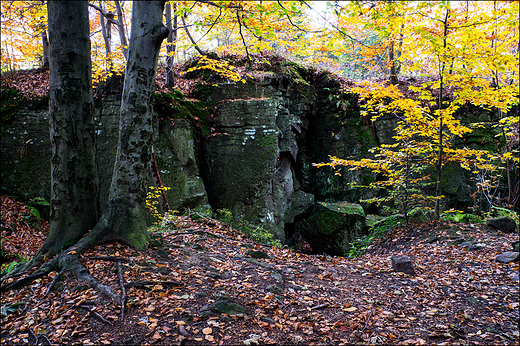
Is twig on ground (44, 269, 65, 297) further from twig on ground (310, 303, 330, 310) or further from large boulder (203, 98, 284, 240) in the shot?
large boulder (203, 98, 284, 240)

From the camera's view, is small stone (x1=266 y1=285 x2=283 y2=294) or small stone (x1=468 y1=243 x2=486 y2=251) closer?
small stone (x1=266 y1=285 x2=283 y2=294)

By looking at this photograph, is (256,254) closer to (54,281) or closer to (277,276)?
(277,276)

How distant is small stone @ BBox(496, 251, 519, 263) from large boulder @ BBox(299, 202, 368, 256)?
12.4 feet

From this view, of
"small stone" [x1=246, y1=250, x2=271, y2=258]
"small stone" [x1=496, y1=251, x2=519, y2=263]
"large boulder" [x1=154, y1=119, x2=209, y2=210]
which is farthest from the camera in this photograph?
"large boulder" [x1=154, y1=119, x2=209, y2=210]

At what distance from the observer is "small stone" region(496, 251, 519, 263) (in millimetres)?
4461

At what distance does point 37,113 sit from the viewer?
8984 mm

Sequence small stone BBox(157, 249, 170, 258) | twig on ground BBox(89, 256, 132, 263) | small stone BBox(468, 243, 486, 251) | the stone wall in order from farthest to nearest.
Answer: the stone wall < small stone BBox(468, 243, 486, 251) < small stone BBox(157, 249, 170, 258) < twig on ground BBox(89, 256, 132, 263)

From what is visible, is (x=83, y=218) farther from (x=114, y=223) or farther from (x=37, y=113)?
(x=37, y=113)

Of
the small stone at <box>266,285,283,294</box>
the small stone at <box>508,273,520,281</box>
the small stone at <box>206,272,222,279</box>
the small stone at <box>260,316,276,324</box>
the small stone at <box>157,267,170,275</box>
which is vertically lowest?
the small stone at <box>508,273,520,281</box>

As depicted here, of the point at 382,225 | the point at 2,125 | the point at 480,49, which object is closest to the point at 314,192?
the point at 382,225

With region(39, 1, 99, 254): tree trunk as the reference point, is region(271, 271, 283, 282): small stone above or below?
below

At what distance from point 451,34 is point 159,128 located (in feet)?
25.9

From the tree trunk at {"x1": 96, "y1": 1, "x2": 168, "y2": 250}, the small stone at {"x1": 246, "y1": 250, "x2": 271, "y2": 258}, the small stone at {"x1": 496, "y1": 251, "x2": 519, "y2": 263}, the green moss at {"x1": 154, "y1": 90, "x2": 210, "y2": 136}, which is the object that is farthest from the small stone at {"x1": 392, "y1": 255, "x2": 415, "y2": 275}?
the green moss at {"x1": 154, "y1": 90, "x2": 210, "y2": 136}

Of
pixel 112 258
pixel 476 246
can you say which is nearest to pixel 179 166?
pixel 112 258
